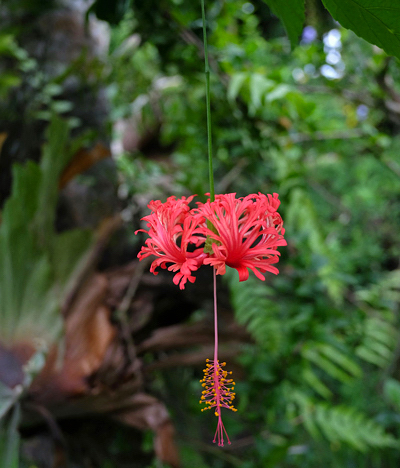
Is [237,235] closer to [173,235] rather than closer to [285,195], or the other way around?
[173,235]

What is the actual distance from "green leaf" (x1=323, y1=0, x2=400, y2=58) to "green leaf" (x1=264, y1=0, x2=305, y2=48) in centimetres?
4

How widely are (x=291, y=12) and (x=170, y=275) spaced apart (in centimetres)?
93

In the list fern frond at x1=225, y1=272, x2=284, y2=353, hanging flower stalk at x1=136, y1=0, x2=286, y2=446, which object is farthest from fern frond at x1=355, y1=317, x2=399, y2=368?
hanging flower stalk at x1=136, y1=0, x2=286, y2=446

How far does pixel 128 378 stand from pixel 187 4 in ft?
2.93

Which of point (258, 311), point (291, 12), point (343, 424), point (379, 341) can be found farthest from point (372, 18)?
point (379, 341)

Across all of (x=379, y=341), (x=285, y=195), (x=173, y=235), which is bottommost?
(x=379, y=341)

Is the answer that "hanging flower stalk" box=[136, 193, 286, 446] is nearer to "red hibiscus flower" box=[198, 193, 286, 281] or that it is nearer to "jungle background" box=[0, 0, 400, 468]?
"red hibiscus flower" box=[198, 193, 286, 281]

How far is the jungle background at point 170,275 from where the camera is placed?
3.16ft

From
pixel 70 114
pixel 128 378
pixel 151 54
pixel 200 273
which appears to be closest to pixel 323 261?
pixel 200 273

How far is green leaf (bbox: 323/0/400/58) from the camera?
307 millimetres

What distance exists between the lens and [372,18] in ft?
1.03

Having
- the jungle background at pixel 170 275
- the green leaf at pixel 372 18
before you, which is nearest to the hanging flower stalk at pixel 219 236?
the green leaf at pixel 372 18

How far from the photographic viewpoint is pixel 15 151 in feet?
4.17

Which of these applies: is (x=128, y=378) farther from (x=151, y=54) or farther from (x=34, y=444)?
(x=151, y=54)
